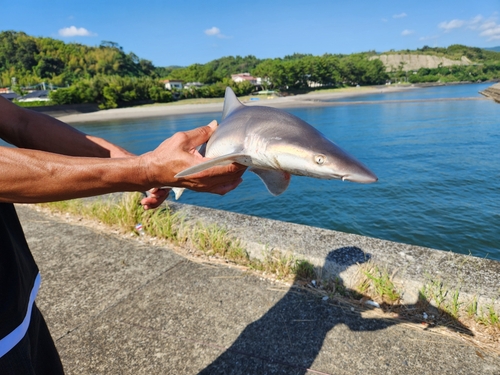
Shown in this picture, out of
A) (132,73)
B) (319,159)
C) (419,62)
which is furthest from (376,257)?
(419,62)

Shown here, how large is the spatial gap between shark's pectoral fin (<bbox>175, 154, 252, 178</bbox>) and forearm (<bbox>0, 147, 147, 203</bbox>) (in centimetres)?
19

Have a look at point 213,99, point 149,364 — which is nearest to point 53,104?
point 213,99

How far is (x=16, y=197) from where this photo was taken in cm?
121

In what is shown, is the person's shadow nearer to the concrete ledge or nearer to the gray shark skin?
the concrete ledge

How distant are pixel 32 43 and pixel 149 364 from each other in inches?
5507

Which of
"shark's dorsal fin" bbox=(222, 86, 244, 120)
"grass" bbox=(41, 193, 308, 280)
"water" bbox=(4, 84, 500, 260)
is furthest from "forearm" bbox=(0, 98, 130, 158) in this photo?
"water" bbox=(4, 84, 500, 260)

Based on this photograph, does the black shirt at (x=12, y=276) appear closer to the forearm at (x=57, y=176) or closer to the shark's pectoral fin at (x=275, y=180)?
the forearm at (x=57, y=176)

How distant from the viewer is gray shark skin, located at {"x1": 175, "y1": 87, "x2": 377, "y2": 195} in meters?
1.67

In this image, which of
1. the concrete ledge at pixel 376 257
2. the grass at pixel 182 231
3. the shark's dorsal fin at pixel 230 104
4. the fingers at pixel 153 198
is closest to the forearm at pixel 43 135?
the fingers at pixel 153 198

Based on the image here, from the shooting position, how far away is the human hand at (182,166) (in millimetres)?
1520

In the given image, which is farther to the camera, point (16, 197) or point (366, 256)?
point (366, 256)

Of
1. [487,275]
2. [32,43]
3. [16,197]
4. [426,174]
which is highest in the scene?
[32,43]

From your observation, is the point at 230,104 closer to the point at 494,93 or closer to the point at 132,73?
the point at 494,93

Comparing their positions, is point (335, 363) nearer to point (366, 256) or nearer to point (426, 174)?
point (366, 256)
